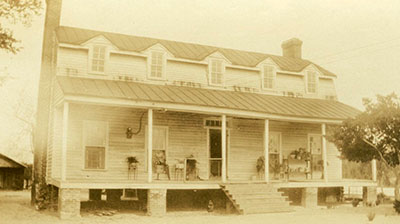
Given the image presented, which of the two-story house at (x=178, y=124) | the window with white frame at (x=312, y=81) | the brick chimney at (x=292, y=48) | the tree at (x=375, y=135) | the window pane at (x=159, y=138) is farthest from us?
the brick chimney at (x=292, y=48)

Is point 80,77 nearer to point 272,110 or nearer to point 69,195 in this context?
point 69,195

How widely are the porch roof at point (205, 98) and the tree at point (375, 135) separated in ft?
10.3

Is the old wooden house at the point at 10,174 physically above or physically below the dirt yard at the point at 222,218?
above

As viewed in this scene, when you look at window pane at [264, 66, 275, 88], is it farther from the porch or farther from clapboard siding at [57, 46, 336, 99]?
the porch

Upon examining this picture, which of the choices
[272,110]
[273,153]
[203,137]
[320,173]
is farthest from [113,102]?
[320,173]

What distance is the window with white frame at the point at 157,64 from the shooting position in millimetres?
22062

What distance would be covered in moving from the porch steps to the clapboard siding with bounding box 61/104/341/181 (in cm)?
342

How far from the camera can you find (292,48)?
29.1 metres

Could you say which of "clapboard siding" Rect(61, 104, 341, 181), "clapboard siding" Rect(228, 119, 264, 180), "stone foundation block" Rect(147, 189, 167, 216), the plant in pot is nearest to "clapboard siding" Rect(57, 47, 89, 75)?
"clapboard siding" Rect(61, 104, 341, 181)

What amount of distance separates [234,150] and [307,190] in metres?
3.86

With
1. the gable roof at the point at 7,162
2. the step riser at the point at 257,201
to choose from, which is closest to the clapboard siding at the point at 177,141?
the step riser at the point at 257,201

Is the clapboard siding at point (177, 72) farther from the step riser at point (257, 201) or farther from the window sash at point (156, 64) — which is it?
the step riser at point (257, 201)

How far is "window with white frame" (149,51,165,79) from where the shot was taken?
22.1 meters

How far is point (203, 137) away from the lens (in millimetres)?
21859
